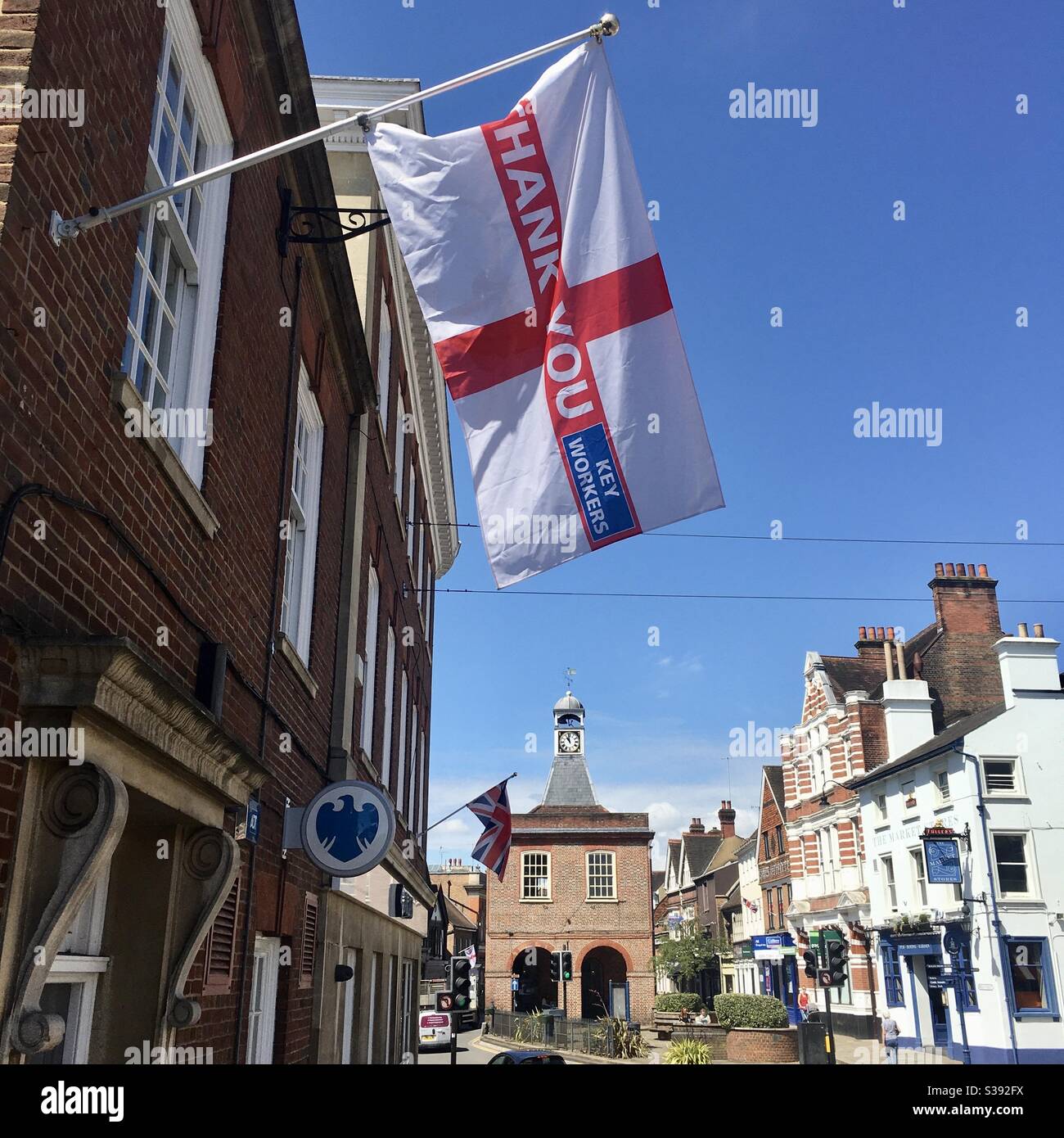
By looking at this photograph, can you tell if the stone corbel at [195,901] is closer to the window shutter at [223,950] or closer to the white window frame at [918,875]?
the window shutter at [223,950]

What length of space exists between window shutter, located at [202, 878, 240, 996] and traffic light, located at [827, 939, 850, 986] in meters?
17.1

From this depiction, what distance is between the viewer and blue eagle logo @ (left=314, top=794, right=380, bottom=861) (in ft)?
27.6

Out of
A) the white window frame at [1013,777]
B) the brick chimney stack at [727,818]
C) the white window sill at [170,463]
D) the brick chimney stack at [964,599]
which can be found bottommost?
the white window sill at [170,463]

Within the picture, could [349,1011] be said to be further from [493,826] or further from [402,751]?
[493,826]

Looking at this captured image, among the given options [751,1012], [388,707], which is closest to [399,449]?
[388,707]

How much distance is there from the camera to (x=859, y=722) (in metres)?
42.4

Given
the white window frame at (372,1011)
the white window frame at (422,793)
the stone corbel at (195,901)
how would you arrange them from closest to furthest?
the stone corbel at (195,901) < the white window frame at (372,1011) < the white window frame at (422,793)

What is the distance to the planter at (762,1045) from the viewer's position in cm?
2962

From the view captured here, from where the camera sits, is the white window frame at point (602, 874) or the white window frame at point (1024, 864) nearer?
the white window frame at point (1024, 864)

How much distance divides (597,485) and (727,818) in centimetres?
8050

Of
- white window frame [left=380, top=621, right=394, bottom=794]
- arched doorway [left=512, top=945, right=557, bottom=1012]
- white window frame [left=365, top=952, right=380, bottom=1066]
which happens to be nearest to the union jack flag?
white window frame [left=380, top=621, right=394, bottom=794]

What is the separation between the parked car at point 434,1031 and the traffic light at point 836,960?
14615 mm

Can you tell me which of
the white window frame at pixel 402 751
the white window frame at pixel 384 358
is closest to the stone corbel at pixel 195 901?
the white window frame at pixel 384 358

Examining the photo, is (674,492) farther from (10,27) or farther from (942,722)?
(942,722)
